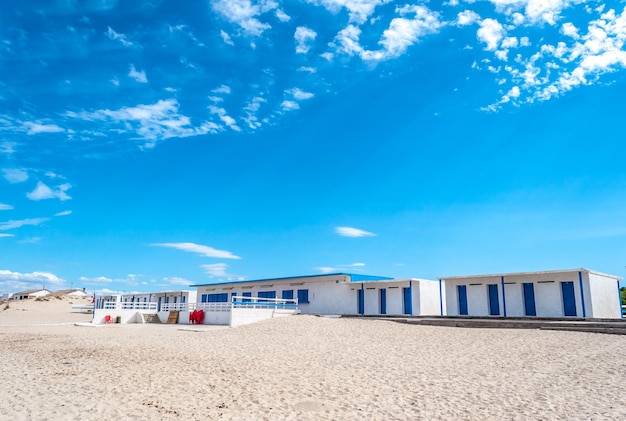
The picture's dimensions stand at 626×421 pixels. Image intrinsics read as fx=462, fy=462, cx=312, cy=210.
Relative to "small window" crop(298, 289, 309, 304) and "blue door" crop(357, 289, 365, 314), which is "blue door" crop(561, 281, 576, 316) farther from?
"small window" crop(298, 289, 309, 304)

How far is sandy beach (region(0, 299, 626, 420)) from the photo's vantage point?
25.5 feet

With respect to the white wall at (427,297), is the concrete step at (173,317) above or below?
below

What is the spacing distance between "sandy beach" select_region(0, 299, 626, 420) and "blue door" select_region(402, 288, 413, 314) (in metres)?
9.53

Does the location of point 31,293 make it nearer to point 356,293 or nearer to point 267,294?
point 267,294

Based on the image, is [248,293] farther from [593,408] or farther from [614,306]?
[593,408]

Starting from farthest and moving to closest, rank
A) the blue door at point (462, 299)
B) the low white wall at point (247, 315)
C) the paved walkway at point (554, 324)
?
the blue door at point (462, 299) < the low white wall at point (247, 315) < the paved walkway at point (554, 324)

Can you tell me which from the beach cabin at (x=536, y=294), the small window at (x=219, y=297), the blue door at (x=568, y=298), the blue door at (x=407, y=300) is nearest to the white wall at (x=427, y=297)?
the blue door at (x=407, y=300)

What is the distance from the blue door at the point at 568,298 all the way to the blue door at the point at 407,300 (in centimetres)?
825

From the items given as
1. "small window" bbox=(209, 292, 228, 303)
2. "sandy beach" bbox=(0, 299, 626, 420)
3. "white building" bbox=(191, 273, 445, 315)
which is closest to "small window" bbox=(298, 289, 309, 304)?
"white building" bbox=(191, 273, 445, 315)

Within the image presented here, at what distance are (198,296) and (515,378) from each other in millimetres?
36487

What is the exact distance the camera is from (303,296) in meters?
32.7

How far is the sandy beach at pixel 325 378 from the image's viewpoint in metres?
7.79

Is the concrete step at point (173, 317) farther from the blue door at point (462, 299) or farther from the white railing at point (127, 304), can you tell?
the blue door at point (462, 299)

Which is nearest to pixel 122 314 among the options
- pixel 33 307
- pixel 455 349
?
pixel 455 349
